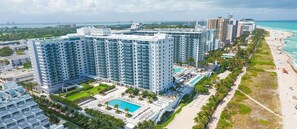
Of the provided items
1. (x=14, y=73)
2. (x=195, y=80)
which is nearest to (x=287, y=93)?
(x=195, y=80)

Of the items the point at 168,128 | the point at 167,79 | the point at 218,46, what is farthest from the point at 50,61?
the point at 218,46

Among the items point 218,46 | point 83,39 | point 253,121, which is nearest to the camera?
point 253,121

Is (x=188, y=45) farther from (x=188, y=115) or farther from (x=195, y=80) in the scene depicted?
(x=188, y=115)

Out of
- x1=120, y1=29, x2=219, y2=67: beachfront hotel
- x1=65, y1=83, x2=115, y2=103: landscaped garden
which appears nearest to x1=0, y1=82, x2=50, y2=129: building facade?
x1=65, y1=83, x2=115, y2=103: landscaped garden

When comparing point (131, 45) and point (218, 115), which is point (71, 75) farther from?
point (218, 115)

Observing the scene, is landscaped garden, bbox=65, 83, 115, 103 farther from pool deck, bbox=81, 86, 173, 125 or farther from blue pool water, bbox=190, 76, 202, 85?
blue pool water, bbox=190, 76, 202, 85
